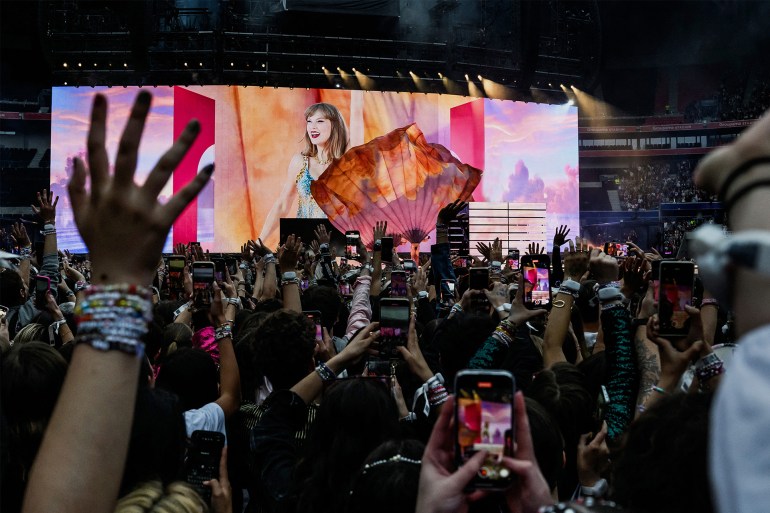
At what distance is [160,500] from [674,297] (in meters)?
1.84

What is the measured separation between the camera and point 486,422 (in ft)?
4.65

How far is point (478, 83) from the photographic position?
86.0ft

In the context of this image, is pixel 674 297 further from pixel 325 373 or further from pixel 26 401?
pixel 26 401

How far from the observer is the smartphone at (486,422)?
1.33 m

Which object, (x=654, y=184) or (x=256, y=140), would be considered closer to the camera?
(x=256, y=140)

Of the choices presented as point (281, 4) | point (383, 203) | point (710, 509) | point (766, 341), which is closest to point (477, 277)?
point (710, 509)

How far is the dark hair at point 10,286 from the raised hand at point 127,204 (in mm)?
4001

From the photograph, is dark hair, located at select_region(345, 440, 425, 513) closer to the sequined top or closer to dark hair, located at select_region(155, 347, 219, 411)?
dark hair, located at select_region(155, 347, 219, 411)

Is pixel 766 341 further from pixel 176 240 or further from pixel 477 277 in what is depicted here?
pixel 176 240

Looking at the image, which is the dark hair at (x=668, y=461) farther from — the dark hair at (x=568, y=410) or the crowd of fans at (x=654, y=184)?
the crowd of fans at (x=654, y=184)

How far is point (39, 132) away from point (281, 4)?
15157mm

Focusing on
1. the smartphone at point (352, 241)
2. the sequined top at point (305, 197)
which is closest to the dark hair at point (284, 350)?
the smartphone at point (352, 241)

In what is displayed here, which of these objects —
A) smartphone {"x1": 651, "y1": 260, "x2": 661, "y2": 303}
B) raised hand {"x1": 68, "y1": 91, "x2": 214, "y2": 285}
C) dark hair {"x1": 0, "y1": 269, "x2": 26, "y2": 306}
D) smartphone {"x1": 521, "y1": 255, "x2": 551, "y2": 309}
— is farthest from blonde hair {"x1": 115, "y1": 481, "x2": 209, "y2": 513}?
dark hair {"x1": 0, "y1": 269, "x2": 26, "y2": 306}

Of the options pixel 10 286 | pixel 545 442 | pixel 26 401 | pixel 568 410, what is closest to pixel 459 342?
pixel 568 410
